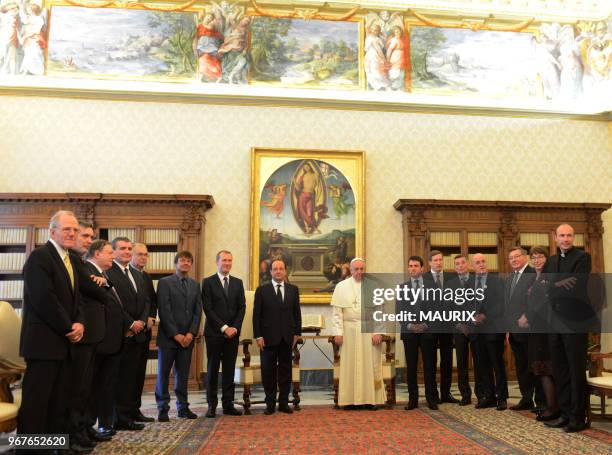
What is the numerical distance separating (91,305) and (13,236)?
15.9ft

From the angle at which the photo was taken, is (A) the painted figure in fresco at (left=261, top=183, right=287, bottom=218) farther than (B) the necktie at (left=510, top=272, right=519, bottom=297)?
Yes

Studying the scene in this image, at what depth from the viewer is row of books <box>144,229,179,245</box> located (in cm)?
848

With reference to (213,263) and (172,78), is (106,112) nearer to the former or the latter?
(172,78)

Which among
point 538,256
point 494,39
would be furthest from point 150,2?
point 538,256

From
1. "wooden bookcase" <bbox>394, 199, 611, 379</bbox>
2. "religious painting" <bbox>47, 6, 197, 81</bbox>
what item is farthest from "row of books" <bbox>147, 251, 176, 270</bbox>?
"wooden bookcase" <bbox>394, 199, 611, 379</bbox>

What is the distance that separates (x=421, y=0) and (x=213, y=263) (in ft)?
19.8

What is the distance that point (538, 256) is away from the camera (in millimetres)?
5891

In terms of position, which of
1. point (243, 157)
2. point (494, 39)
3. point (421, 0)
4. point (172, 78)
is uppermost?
point (421, 0)

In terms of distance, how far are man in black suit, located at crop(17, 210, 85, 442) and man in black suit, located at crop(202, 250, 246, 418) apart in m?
2.19

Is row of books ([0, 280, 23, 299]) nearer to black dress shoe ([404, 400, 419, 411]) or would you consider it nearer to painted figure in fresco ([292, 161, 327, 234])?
painted figure in fresco ([292, 161, 327, 234])

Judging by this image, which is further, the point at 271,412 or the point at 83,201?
the point at 83,201

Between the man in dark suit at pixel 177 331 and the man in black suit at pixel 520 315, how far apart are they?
11.9 ft

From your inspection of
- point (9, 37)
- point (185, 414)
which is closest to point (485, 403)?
point (185, 414)

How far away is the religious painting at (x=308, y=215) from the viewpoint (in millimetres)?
8914
